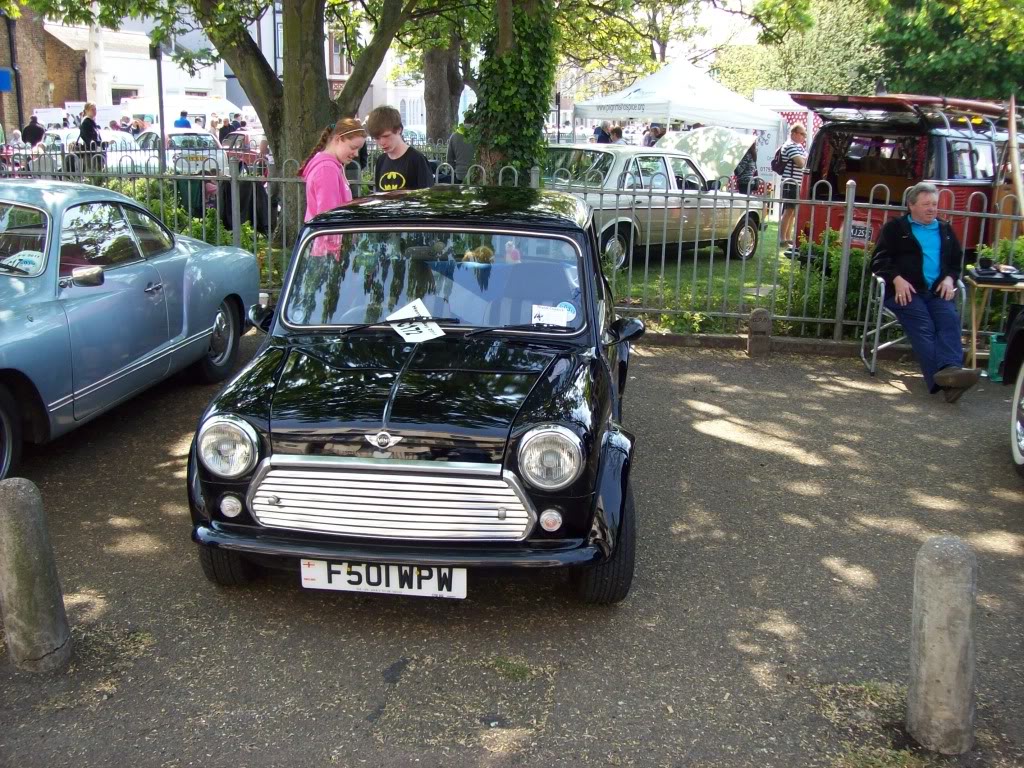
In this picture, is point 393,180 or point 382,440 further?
point 393,180

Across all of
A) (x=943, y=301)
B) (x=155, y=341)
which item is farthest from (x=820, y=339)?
(x=155, y=341)

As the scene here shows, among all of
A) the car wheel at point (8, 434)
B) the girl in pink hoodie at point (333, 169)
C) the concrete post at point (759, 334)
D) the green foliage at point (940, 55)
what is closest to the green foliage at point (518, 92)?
the concrete post at point (759, 334)

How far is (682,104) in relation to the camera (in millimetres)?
21094

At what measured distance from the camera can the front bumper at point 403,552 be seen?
3.92m

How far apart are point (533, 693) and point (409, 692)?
48cm

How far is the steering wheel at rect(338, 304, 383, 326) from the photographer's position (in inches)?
194

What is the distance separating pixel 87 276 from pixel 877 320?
6.24 metres

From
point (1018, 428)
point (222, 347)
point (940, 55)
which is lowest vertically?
point (1018, 428)

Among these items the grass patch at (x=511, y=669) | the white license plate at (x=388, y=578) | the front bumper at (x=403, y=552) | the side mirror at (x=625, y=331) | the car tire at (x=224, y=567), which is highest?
the side mirror at (x=625, y=331)

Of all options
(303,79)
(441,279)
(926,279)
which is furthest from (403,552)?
(303,79)

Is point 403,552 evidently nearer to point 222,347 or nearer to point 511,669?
point 511,669

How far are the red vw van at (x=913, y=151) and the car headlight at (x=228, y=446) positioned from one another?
8.40 metres

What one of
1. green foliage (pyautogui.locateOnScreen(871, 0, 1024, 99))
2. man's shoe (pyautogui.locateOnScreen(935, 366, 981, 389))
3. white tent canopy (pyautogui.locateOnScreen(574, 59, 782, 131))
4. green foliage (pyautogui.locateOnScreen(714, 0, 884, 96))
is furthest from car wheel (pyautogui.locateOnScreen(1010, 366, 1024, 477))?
green foliage (pyautogui.locateOnScreen(714, 0, 884, 96))

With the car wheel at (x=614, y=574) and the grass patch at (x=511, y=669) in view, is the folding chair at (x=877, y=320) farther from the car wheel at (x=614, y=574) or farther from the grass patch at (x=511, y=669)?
the grass patch at (x=511, y=669)
